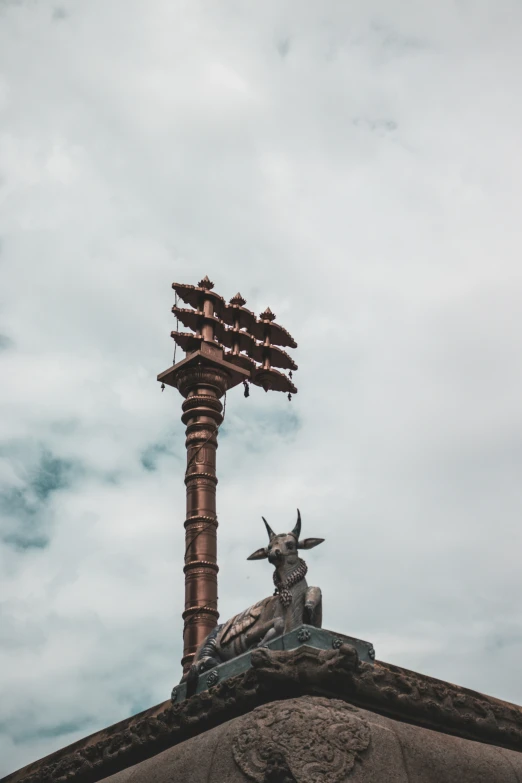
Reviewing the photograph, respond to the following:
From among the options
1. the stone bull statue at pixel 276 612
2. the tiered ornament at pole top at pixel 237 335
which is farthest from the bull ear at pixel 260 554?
the tiered ornament at pole top at pixel 237 335

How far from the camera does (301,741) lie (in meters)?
8.47

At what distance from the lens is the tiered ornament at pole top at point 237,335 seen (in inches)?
1085

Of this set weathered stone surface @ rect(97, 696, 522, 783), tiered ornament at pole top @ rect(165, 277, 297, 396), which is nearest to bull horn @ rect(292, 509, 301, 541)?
weathered stone surface @ rect(97, 696, 522, 783)

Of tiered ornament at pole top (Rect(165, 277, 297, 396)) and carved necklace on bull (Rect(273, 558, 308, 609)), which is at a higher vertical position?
tiered ornament at pole top (Rect(165, 277, 297, 396))

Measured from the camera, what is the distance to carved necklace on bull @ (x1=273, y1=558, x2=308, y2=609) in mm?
10672

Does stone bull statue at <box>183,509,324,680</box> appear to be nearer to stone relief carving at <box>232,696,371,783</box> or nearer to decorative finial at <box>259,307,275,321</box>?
stone relief carving at <box>232,696,371,783</box>

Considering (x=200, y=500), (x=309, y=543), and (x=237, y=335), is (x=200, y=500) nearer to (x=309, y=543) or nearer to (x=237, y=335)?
(x=237, y=335)

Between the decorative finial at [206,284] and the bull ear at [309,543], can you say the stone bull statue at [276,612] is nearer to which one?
the bull ear at [309,543]

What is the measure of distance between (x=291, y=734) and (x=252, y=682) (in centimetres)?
91

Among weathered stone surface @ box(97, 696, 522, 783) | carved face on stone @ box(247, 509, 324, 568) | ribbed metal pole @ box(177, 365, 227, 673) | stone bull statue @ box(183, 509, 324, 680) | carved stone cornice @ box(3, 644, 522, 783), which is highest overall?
ribbed metal pole @ box(177, 365, 227, 673)

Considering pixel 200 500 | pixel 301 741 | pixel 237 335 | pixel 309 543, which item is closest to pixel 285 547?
pixel 309 543

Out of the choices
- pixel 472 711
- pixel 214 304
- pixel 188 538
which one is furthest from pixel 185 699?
pixel 214 304

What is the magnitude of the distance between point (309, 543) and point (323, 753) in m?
3.03

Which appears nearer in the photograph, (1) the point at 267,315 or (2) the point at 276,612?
(2) the point at 276,612
